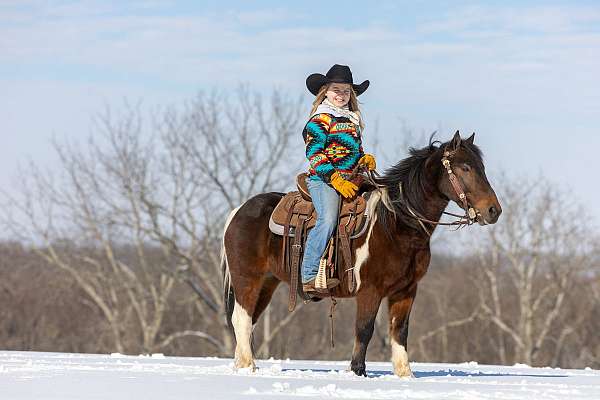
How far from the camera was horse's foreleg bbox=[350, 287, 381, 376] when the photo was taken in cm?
802

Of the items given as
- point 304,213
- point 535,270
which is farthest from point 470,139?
point 535,270

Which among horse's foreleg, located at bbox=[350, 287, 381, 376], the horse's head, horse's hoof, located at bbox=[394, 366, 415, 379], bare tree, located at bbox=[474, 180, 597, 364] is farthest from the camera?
bare tree, located at bbox=[474, 180, 597, 364]

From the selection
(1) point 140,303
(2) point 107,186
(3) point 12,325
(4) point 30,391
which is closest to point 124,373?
(4) point 30,391

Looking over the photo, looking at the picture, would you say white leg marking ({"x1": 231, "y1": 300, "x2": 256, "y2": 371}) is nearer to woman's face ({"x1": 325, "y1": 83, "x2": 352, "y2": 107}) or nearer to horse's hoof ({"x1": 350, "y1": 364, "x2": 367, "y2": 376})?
horse's hoof ({"x1": 350, "y1": 364, "x2": 367, "y2": 376})

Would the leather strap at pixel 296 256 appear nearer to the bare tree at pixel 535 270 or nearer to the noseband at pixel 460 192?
the noseband at pixel 460 192

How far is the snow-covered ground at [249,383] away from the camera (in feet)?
20.5

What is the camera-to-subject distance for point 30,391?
6219 mm

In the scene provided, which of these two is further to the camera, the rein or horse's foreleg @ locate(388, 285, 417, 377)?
horse's foreleg @ locate(388, 285, 417, 377)

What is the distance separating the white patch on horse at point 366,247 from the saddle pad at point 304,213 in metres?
0.05

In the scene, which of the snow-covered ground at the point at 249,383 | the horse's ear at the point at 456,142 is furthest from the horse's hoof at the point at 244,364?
the horse's ear at the point at 456,142

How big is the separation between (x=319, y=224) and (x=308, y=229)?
1.05 ft

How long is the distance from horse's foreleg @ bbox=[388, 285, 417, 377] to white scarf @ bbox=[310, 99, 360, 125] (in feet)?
5.01

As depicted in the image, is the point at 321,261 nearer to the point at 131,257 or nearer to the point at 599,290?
the point at 131,257

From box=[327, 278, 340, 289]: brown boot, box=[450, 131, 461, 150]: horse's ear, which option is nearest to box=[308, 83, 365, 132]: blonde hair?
box=[450, 131, 461, 150]: horse's ear
